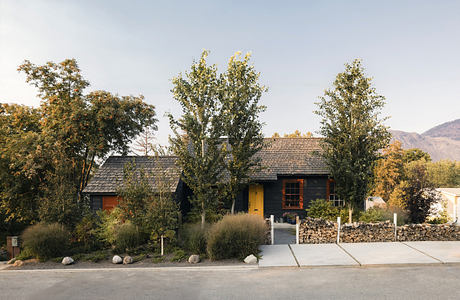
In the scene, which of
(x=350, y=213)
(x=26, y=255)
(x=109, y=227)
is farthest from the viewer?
(x=350, y=213)

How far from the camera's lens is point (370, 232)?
13555 mm

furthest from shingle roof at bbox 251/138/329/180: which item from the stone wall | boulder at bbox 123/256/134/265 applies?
boulder at bbox 123/256/134/265

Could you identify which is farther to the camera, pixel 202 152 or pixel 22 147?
pixel 22 147

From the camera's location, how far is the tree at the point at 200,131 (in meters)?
13.8

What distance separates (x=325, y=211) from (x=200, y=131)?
7785 millimetres

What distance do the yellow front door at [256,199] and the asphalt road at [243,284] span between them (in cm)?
891

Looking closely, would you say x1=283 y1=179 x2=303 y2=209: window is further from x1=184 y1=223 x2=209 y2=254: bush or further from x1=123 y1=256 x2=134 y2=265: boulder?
x1=123 y1=256 x2=134 y2=265: boulder

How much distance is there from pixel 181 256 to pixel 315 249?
4.84 meters

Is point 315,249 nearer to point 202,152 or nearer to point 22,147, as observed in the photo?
point 202,152

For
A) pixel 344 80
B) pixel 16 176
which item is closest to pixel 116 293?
pixel 16 176

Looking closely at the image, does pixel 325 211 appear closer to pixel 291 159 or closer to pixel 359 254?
pixel 291 159

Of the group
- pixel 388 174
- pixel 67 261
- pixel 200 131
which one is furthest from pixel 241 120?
pixel 388 174

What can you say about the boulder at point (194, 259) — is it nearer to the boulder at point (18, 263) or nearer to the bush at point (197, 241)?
the bush at point (197, 241)

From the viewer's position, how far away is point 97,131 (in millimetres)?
18188
